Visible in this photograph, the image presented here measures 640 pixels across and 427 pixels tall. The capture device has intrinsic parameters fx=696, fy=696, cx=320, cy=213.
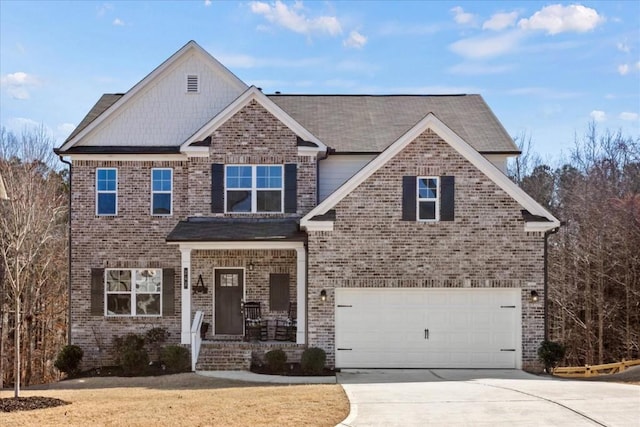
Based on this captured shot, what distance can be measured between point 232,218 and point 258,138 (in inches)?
97.3

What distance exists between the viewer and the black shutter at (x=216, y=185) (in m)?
20.3

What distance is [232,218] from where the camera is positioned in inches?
806

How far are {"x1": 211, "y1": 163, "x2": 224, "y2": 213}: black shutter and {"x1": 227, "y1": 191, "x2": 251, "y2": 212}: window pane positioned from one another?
0.93ft

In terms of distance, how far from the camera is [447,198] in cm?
1858

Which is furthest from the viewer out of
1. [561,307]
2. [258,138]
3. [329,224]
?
[561,307]

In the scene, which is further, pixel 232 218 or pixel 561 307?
pixel 561 307

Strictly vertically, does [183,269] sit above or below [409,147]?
below

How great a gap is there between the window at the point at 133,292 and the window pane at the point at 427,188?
26.8ft

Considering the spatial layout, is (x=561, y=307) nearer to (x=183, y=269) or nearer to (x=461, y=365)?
(x=461, y=365)

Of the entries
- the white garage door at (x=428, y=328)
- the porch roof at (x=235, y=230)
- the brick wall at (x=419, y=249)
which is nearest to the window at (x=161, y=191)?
the porch roof at (x=235, y=230)

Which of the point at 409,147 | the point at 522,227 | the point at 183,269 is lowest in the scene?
the point at 183,269

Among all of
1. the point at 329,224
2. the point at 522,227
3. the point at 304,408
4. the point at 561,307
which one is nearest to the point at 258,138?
the point at 329,224

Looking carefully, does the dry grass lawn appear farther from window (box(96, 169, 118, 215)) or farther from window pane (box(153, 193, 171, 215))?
window (box(96, 169, 118, 215))

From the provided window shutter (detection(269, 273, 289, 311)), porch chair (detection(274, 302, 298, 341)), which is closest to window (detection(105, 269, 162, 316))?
window shutter (detection(269, 273, 289, 311))
